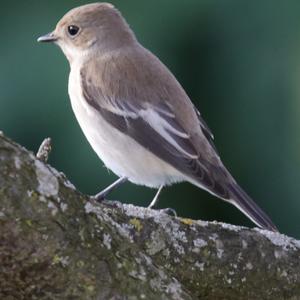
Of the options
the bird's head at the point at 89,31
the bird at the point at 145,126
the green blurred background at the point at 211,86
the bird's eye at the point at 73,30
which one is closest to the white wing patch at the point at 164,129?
the bird at the point at 145,126

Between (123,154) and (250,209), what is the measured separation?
58 cm

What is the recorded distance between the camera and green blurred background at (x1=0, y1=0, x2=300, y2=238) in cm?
436

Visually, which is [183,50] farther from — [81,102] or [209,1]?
[81,102]

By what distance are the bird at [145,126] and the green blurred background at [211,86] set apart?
2.71 feet

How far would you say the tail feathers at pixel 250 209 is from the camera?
301cm

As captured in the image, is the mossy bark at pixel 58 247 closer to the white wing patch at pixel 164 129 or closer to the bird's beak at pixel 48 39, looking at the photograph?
the white wing patch at pixel 164 129

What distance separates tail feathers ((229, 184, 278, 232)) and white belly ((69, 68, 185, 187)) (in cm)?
29

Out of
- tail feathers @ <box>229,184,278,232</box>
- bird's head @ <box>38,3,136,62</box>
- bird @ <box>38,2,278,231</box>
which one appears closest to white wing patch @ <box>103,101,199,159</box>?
bird @ <box>38,2,278,231</box>

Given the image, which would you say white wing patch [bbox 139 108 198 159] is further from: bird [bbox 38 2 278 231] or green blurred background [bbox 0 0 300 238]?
green blurred background [bbox 0 0 300 238]

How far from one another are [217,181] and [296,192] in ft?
4.40

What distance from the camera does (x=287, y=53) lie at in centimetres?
446

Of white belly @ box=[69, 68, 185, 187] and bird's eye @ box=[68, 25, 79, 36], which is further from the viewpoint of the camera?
bird's eye @ box=[68, 25, 79, 36]

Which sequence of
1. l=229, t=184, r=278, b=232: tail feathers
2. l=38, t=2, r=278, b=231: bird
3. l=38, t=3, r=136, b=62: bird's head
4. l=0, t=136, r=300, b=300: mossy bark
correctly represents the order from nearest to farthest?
l=0, t=136, r=300, b=300: mossy bark < l=229, t=184, r=278, b=232: tail feathers < l=38, t=2, r=278, b=231: bird < l=38, t=3, r=136, b=62: bird's head

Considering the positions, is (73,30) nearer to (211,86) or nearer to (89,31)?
(89,31)
